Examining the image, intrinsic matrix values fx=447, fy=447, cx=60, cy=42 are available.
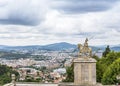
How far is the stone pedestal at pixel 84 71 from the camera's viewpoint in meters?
27.6

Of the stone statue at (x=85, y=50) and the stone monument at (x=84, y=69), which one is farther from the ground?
the stone statue at (x=85, y=50)

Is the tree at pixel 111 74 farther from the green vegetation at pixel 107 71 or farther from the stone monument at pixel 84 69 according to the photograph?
the stone monument at pixel 84 69

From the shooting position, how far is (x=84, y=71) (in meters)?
27.7

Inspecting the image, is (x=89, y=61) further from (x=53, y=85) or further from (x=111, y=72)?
(x=111, y=72)

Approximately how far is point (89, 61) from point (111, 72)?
52.8 ft

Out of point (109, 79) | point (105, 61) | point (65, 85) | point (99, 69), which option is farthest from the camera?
point (105, 61)

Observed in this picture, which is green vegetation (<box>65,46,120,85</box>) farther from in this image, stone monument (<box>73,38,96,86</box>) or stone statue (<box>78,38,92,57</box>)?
stone statue (<box>78,38,92,57</box>)

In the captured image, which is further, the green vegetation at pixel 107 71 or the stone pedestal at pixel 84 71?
the green vegetation at pixel 107 71

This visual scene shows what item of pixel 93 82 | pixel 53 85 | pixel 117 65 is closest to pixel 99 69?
pixel 117 65

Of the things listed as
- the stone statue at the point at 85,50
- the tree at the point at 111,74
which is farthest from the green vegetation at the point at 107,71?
the stone statue at the point at 85,50

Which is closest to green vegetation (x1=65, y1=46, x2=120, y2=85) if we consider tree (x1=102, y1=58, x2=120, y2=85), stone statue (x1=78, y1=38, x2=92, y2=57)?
tree (x1=102, y1=58, x2=120, y2=85)

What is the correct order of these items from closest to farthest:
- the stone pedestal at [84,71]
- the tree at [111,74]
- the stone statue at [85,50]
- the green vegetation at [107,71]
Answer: the stone pedestal at [84,71] → the stone statue at [85,50] → the tree at [111,74] → the green vegetation at [107,71]

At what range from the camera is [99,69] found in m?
47.7

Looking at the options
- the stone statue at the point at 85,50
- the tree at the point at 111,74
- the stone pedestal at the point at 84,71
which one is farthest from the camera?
the tree at the point at 111,74
